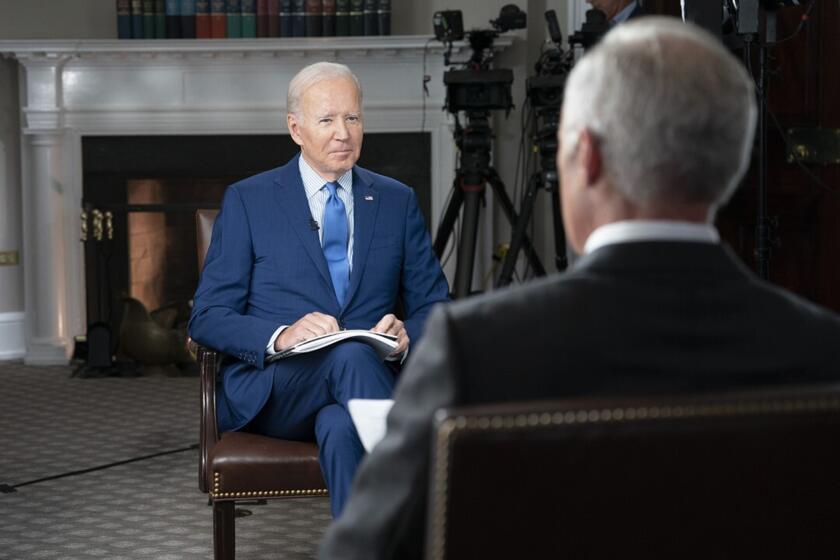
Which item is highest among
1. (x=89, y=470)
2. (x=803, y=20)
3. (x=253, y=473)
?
(x=803, y=20)

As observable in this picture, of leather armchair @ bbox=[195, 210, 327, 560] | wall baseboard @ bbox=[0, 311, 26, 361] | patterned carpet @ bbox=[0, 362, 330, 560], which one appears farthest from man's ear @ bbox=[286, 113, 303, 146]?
wall baseboard @ bbox=[0, 311, 26, 361]

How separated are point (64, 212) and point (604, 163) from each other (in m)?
5.24

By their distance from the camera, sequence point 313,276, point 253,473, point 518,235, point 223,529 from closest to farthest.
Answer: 1. point 253,473
2. point 223,529
3. point 313,276
4. point 518,235

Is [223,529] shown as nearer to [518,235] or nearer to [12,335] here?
[518,235]

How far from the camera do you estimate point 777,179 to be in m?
4.22

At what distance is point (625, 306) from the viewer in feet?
3.68

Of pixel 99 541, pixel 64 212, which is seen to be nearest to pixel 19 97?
pixel 64 212

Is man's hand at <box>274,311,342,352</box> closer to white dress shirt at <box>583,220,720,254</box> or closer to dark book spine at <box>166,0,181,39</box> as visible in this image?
white dress shirt at <box>583,220,720,254</box>

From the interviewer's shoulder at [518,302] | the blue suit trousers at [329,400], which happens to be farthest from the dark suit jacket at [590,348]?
the blue suit trousers at [329,400]

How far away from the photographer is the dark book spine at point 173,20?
5.96 meters

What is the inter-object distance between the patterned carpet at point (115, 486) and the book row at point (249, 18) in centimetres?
161

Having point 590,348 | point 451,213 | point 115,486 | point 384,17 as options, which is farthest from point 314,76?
point 384,17

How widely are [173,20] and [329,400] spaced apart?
378 cm

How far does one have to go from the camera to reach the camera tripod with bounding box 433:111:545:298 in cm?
490
